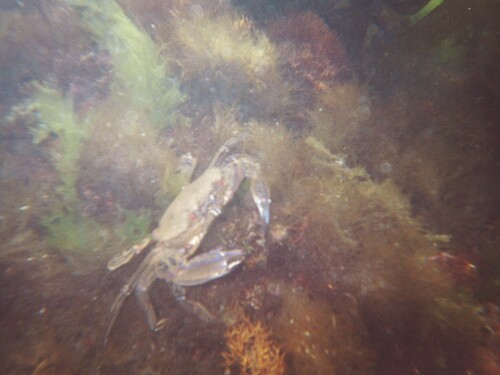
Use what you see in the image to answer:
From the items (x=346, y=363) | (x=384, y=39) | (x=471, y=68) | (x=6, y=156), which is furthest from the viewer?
(x=6, y=156)

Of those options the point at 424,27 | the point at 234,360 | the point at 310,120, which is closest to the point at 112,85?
Result: the point at 310,120

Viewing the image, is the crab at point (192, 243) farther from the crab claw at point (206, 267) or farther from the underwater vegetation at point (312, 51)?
the underwater vegetation at point (312, 51)

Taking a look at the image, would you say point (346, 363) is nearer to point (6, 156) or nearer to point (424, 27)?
point (424, 27)

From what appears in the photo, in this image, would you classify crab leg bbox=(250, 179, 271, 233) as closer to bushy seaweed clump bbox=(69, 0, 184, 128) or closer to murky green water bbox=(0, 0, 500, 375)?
murky green water bbox=(0, 0, 500, 375)

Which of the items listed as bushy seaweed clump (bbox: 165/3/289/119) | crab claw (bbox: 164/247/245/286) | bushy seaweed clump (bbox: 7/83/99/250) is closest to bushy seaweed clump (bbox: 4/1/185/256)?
bushy seaweed clump (bbox: 7/83/99/250)

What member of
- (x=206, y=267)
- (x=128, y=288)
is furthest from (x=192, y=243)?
(x=128, y=288)

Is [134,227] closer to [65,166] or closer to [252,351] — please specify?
[65,166]
